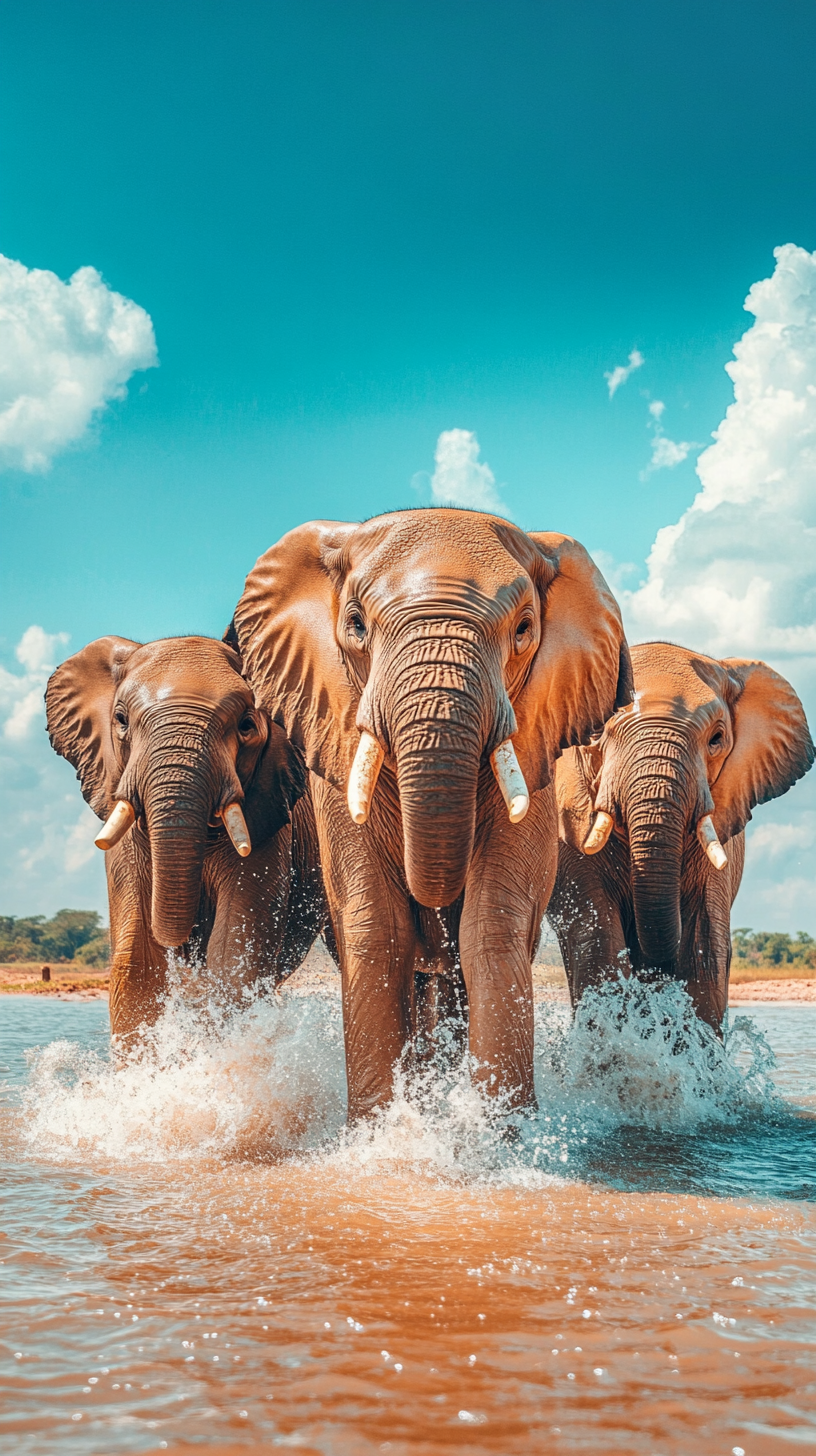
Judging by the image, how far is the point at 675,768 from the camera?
26.2ft

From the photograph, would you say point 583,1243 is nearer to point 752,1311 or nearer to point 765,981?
point 752,1311

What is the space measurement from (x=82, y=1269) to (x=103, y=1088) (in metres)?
3.75

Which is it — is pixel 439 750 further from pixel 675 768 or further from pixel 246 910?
pixel 675 768

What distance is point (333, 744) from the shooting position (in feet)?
20.1

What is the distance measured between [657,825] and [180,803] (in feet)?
9.95

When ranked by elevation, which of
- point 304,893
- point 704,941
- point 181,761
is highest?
point 181,761

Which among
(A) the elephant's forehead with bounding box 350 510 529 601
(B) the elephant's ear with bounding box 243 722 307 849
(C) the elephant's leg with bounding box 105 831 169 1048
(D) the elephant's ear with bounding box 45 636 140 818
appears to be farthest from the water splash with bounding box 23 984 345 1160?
(A) the elephant's forehead with bounding box 350 510 529 601

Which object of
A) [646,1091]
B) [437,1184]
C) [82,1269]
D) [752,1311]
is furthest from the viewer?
[646,1091]

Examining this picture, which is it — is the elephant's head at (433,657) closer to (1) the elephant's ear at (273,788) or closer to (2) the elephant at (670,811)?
(1) the elephant's ear at (273,788)

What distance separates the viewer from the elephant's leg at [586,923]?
8555 millimetres

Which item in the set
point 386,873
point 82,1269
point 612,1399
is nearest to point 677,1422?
point 612,1399

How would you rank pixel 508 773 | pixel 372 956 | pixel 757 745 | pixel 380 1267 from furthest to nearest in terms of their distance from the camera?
pixel 757 745, pixel 372 956, pixel 508 773, pixel 380 1267

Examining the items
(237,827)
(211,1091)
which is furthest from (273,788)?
(211,1091)

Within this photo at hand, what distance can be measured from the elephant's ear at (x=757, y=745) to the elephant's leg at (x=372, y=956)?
3670mm
